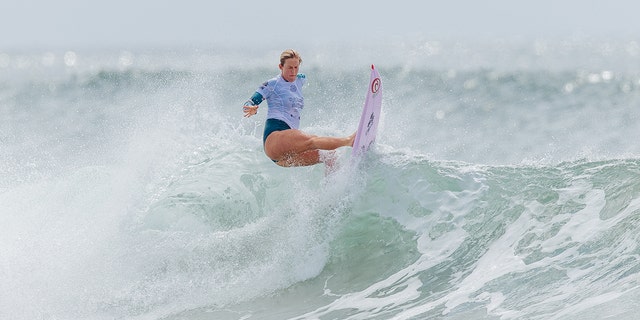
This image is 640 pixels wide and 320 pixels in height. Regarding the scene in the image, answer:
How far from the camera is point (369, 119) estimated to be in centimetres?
825

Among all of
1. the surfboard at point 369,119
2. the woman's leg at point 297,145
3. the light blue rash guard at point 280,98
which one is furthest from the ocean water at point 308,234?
the light blue rash guard at point 280,98

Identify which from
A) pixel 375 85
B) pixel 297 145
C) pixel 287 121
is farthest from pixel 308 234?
pixel 375 85

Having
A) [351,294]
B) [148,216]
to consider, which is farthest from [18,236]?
[351,294]

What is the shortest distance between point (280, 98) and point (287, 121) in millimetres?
239

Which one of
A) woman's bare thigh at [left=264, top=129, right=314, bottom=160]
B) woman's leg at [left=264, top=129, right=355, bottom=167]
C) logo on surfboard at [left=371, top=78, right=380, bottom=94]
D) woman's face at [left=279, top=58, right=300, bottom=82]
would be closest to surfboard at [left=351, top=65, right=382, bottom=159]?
logo on surfboard at [left=371, top=78, right=380, bottom=94]

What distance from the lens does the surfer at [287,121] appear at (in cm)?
796

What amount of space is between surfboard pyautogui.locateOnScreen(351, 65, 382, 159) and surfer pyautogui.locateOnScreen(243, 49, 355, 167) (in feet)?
0.38

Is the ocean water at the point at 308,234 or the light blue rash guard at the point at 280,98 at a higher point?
the light blue rash guard at the point at 280,98

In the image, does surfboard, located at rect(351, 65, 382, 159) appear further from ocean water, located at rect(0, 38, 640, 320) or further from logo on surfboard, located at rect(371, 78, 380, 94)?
ocean water, located at rect(0, 38, 640, 320)

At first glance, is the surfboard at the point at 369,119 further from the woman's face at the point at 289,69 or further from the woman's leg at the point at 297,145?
the woman's face at the point at 289,69

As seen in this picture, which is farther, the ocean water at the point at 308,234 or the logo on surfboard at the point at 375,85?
the logo on surfboard at the point at 375,85

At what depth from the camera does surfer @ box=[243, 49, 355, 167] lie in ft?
26.1

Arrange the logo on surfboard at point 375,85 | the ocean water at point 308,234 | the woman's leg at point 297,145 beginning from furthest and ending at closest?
the logo on surfboard at point 375,85, the woman's leg at point 297,145, the ocean water at point 308,234

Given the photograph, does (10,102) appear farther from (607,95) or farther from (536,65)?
(536,65)
